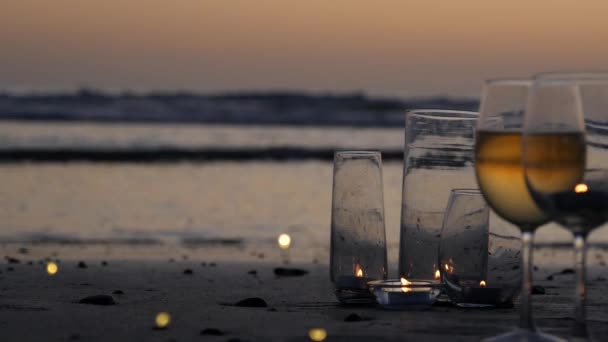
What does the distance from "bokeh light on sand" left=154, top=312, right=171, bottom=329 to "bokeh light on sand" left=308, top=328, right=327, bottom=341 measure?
17.5 inches

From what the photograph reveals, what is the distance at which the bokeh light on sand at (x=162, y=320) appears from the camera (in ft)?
9.61

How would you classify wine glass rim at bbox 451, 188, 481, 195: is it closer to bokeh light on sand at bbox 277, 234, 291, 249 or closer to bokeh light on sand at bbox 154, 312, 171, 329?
bokeh light on sand at bbox 154, 312, 171, 329

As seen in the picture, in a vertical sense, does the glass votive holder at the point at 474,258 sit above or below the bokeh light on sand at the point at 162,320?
above

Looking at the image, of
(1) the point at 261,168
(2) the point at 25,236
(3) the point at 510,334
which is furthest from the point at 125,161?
(3) the point at 510,334

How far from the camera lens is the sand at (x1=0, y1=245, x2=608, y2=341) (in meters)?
2.78

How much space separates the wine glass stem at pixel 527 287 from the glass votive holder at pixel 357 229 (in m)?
0.99

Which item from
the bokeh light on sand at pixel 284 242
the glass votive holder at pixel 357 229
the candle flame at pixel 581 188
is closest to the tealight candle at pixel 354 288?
the glass votive holder at pixel 357 229

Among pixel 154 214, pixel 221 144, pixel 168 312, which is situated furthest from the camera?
pixel 221 144

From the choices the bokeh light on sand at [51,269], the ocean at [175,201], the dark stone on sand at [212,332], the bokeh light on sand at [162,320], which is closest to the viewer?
the dark stone on sand at [212,332]

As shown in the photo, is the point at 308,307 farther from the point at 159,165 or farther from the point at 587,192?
the point at 159,165

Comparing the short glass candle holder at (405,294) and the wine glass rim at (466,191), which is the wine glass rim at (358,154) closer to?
the wine glass rim at (466,191)

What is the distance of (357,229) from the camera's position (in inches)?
136

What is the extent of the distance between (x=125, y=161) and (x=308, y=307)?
12727mm

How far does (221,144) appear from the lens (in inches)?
801
